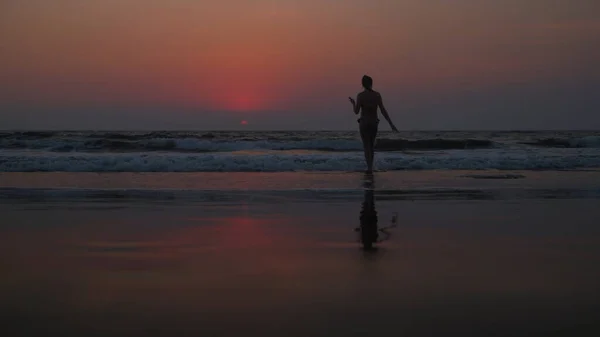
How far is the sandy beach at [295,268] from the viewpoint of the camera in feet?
7.55

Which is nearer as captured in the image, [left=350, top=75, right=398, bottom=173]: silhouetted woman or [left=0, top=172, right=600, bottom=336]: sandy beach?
[left=0, top=172, right=600, bottom=336]: sandy beach

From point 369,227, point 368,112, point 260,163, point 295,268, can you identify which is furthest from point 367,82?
point 295,268

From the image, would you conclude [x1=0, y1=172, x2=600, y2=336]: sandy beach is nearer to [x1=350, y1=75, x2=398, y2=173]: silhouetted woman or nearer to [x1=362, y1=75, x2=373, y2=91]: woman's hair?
[x1=350, y1=75, x2=398, y2=173]: silhouetted woman

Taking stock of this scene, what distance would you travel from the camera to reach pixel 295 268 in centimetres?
321

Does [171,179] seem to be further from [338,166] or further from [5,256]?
[5,256]

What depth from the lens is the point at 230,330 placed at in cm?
220

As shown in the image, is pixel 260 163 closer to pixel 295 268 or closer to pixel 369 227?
pixel 369 227

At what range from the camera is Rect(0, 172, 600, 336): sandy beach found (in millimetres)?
2301

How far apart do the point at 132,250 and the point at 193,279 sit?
0.96 meters

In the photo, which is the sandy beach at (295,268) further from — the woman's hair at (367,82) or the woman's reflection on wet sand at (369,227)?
the woman's hair at (367,82)

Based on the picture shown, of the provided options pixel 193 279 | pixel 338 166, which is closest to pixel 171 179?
pixel 338 166

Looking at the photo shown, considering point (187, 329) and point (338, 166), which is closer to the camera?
point (187, 329)

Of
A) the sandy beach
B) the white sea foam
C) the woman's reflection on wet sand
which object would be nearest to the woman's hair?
the white sea foam

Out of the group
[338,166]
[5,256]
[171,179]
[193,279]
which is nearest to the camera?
[193,279]
